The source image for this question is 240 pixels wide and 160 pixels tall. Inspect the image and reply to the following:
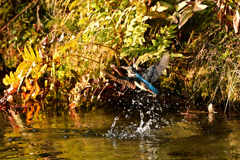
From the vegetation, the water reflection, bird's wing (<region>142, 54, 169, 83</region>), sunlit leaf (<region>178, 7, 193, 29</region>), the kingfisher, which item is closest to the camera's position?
the water reflection

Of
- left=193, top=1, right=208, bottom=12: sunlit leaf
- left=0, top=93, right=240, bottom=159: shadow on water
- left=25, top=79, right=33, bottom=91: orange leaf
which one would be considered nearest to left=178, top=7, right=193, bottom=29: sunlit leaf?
left=193, top=1, right=208, bottom=12: sunlit leaf

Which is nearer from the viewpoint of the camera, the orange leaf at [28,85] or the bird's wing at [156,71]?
the bird's wing at [156,71]

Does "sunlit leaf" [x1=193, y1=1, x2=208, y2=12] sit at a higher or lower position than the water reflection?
higher

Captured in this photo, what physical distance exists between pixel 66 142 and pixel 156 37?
1.97m

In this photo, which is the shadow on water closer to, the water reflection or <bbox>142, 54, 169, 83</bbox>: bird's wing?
the water reflection

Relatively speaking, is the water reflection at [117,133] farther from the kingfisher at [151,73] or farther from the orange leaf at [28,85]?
the kingfisher at [151,73]

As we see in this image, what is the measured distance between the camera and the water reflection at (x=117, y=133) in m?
2.86

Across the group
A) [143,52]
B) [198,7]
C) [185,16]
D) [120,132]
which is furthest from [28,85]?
[198,7]

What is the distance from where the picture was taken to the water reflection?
9.39 ft

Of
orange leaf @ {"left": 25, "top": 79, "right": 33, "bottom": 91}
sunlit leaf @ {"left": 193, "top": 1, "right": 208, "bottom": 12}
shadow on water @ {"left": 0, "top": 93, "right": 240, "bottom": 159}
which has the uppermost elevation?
sunlit leaf @ {"left": 193, "top": 1, "right": 208, "bottom": 12}

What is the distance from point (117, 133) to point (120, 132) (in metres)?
0.05

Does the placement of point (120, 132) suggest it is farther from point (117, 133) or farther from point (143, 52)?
point (143, 52)

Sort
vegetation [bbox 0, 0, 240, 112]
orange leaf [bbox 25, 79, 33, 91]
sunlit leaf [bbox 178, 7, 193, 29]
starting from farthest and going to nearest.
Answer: orange leaf [bbox 25, 79, 33, 91] < vegetation [bbox 0, 0, 240, 112] < sunlit leaf [bbox 178, 7, 193, 29]

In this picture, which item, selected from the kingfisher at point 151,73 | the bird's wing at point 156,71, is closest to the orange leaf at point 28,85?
the kingfisher at point 151,73
